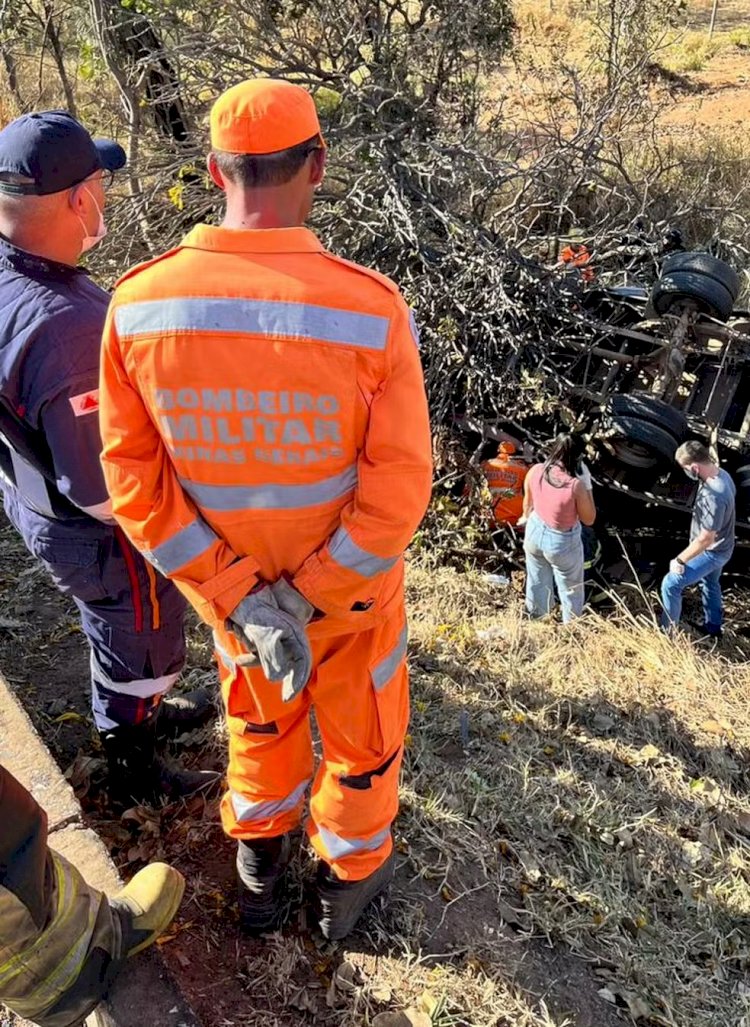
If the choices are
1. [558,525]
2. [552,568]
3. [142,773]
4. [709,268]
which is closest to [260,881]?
[142,773]

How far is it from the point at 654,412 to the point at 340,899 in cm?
392

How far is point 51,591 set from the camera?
4.06 m

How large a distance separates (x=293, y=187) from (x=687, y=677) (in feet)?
10.6

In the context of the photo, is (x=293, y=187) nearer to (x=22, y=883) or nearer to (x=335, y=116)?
(x=22, y=883)

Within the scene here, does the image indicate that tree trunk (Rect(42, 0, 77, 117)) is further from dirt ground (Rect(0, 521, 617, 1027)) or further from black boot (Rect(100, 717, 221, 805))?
dirt ground (Rect(0, 521, 617, 1027))

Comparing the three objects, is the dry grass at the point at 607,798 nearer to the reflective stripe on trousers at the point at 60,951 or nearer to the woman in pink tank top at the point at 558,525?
the woman in pink tank top at the point at 558,525

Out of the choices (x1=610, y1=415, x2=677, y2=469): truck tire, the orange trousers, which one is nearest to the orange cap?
the orange trousers

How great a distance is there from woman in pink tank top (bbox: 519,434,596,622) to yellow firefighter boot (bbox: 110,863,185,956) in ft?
11.2

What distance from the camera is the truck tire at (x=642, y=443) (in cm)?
523

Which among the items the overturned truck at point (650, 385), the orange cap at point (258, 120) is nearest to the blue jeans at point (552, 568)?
the overturned truck at point (650, 385)

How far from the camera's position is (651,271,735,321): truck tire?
537cm

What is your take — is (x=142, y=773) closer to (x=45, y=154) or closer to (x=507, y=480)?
(x=45, y=154)

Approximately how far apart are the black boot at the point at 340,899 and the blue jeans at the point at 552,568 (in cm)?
310

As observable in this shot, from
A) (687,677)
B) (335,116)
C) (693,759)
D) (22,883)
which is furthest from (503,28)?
(22,883)
